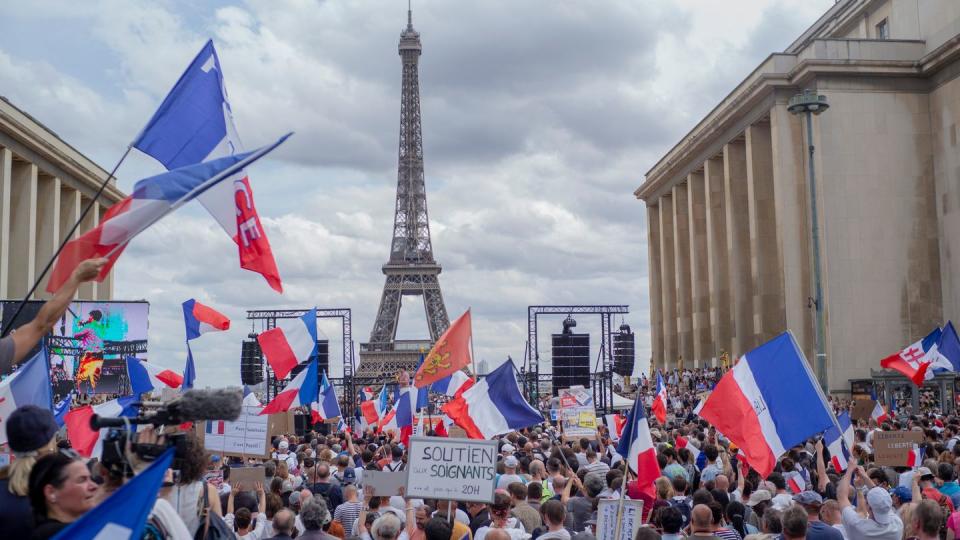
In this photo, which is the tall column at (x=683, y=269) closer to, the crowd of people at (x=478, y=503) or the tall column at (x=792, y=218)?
the tall column at (x=792, y=218)

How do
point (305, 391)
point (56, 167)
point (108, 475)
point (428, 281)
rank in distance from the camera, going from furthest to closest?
point (428, 281)
point (56, 167)
point (305, 391)
point (108, 475)

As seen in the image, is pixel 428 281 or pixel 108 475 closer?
pixel 108 475

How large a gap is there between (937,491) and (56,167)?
56.4 metres

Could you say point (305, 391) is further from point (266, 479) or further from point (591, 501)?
point (591, 501)

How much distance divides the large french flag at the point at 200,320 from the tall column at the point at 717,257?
134 feet

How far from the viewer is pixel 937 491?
10.8m

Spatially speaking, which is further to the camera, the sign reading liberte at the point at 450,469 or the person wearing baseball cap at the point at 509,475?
the person wearing baseball cap at the point at 509,475

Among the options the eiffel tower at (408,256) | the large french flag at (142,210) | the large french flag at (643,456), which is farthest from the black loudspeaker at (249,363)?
the eiffel tower at (408,256)

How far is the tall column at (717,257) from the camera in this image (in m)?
57.6

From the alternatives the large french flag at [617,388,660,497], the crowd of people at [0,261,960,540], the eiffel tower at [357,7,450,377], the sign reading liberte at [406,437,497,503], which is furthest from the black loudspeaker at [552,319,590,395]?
the eiffel tower at [357,7,450,377]

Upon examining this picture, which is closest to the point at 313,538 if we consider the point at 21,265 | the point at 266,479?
the point at 266,479

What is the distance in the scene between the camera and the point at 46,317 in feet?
17.1

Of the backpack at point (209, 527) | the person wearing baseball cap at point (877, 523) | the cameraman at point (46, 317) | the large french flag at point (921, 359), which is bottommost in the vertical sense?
the person wearing baseball cap at point (877, 523)

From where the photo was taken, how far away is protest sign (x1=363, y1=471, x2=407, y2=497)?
9508mm
